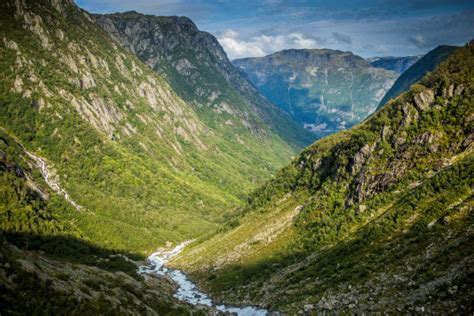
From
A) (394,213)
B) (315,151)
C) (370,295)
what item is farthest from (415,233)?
(315,151)

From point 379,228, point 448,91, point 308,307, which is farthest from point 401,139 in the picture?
point 308,307

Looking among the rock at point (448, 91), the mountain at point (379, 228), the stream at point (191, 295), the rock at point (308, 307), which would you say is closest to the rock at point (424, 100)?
the mountain at point (379, 228)

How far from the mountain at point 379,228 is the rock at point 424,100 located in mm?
387

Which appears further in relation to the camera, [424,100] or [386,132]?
[386,132]

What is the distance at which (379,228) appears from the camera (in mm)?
93812

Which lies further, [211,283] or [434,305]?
[211,283]

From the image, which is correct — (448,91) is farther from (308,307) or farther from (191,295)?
(191,295)

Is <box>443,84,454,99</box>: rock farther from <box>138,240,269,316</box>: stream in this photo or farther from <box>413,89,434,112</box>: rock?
<box>138,240,269,316</box>: stream

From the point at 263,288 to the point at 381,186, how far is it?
4674cm

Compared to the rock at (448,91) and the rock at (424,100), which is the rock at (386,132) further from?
the rock at (448,91)

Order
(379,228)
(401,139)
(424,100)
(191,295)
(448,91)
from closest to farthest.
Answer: (379,228) < (448,91) < (401,139) < (191,295) < (424,100)

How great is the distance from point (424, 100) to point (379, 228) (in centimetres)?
5313

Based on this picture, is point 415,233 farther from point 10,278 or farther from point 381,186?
point 10,278

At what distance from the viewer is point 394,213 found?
94812mm
